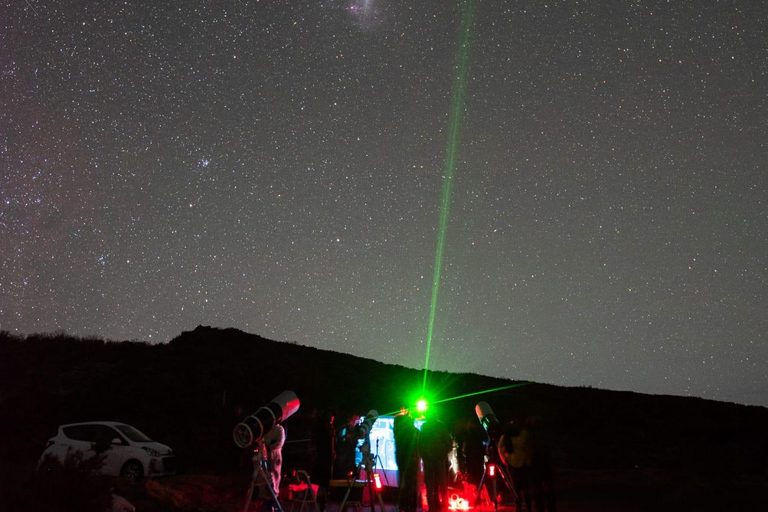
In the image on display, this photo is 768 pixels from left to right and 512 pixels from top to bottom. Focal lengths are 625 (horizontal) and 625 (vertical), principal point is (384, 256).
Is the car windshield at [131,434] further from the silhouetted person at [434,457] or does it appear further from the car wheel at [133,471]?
the silhouetted person at [434,457]

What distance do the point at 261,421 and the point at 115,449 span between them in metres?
10.7

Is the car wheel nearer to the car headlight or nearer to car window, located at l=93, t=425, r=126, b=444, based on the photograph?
the car headlight

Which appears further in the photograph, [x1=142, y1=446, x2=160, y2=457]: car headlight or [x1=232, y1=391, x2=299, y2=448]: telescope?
[x1=142, y1=446, x2=160, y2=457]: car headlight

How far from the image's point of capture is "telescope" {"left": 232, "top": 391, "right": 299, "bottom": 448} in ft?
23.8

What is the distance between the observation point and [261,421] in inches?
293

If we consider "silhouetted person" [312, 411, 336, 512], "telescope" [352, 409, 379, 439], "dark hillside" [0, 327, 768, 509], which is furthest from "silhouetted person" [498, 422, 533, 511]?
"dark hillside" [0, 327, 768, 509]

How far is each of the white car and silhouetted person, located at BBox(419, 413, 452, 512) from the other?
849 cm

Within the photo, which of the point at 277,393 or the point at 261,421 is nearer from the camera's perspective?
the point at 261,421

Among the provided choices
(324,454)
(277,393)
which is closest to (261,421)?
(324,454)

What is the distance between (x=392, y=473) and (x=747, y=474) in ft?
62.9

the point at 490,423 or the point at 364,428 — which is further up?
the point at 490,423

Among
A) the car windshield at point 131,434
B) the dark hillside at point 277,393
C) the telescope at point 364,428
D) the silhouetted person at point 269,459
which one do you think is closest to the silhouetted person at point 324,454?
the telescope at point 364,428

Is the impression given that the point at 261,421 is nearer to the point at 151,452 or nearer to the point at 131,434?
the point at 151,452

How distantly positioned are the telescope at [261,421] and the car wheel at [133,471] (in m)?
10.0
